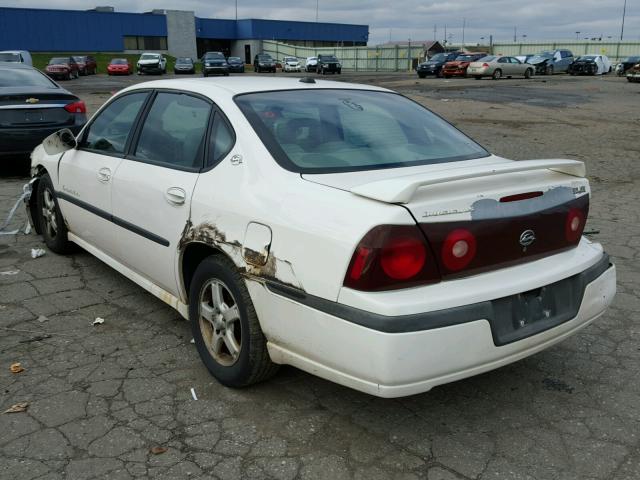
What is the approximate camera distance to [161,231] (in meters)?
3.38

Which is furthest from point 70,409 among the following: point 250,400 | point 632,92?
point 632,92

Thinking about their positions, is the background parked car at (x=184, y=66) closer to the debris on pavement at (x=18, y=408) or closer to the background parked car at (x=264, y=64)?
the background parked car at (x=264, y=64)

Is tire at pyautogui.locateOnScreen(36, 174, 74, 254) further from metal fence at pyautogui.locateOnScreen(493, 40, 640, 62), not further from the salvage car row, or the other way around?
metal fence at pyautogui.locateOnScreen(493, 40, 640, 62)

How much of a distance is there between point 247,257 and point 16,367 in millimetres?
1573

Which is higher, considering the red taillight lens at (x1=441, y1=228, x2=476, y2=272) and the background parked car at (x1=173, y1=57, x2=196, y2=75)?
the background parked car at (x1=173, y1=57, x2=196, y2=75)

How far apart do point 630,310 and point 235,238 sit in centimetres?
278

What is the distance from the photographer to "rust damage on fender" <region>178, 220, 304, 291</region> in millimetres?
2570

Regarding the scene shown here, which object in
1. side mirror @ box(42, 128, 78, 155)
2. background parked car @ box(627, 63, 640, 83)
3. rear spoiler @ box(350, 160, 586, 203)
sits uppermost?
background parked car @ box(627, 63, 640, 83)

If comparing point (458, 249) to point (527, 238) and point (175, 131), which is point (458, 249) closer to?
point (527, 238)

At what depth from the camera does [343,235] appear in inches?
94.0

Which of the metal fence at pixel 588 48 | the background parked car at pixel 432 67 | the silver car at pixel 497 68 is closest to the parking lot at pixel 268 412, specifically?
the silver car at pixel 497 68

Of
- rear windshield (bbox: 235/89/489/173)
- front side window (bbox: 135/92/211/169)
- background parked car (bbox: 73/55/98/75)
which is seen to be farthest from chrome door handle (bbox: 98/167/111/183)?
background parked car (bbox: 73/55/98/75)

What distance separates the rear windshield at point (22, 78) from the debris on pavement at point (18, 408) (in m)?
6.81

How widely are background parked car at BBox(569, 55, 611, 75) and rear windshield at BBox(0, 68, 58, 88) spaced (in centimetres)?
4036
